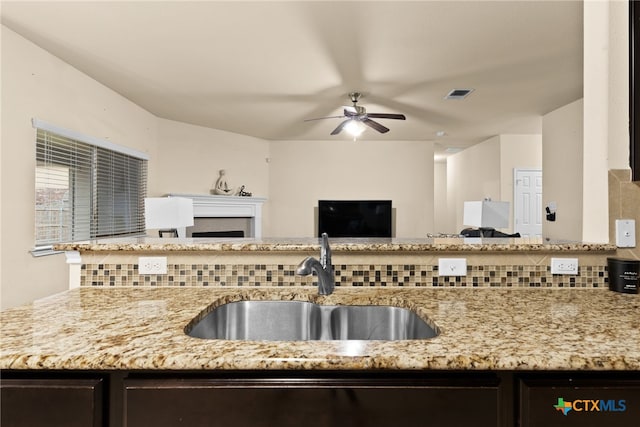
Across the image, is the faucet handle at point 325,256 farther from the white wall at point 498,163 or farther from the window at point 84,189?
the white wall at point 498,163

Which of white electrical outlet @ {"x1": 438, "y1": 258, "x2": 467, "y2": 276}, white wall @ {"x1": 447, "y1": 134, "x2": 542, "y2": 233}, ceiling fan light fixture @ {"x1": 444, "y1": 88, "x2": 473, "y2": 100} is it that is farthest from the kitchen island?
white wall @ {"x1": 447, "y1": 134, "x2": 542, "y2": 233}

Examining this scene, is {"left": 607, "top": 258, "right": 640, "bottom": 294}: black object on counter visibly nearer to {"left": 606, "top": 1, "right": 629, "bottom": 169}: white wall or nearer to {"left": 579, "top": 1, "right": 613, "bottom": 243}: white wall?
{"left": 579, "top": 1, "right": 613, "bottom": 243}: white wall

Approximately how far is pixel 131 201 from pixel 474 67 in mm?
4137

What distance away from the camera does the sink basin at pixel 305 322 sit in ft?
4.20

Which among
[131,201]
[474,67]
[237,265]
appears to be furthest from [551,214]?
[131,201]

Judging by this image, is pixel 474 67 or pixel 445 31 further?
pixel 474 67

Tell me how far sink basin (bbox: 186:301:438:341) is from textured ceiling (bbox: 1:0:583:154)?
2.04 meters

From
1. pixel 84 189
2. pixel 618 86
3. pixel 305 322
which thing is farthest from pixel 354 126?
pixel 305 322

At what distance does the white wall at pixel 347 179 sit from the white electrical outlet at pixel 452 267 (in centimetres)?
544

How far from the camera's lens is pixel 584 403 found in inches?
31.9

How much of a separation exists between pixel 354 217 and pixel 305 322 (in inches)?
219

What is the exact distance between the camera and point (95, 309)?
1165 millimetres

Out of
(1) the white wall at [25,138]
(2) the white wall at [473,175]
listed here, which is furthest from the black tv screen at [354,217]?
(1) the white wall at [25,138]

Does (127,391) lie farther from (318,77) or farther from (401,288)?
(318,77)
